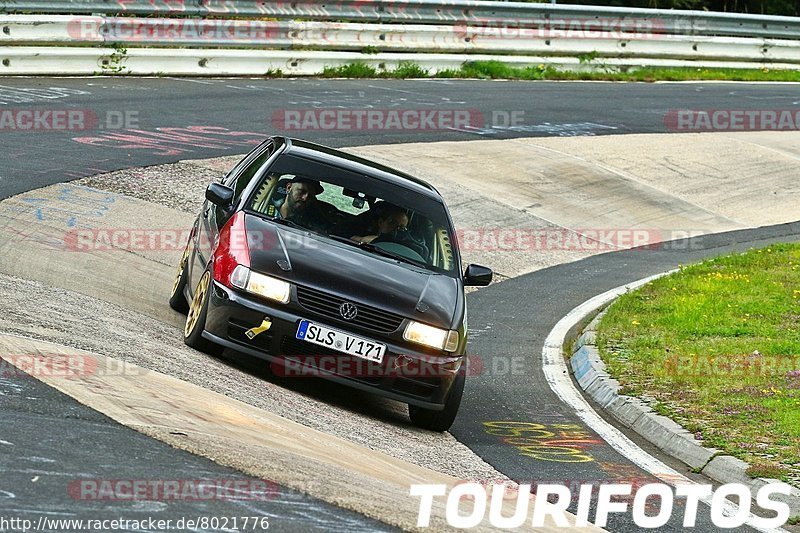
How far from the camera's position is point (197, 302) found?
908cm

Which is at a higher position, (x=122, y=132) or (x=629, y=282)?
(x=122, y=132)

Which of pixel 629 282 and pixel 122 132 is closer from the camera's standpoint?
pixel 629 282

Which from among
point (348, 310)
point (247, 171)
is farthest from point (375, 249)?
point (247, 171)

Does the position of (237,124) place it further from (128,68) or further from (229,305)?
(229,305)

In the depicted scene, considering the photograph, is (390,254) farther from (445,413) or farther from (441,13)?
(441,13)

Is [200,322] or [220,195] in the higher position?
[220,195]

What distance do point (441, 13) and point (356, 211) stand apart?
1747 cm

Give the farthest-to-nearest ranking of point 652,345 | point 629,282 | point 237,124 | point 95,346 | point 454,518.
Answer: point 237,124
point 629,282
point 652,345
point 95,346
point 454,518

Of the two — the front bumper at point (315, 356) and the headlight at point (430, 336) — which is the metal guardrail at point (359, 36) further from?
the headlight at point (430, 336)

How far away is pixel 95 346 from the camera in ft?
26.4

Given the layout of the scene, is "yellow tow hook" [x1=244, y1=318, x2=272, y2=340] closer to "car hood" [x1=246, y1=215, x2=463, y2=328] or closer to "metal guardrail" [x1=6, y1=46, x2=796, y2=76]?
"car hood" [x1=246, y1=215, x2=463, y2=328]

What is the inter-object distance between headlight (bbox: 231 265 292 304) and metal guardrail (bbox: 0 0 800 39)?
13.9 metres

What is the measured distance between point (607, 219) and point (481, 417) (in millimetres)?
8903

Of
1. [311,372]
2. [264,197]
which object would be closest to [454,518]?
[311,372]
